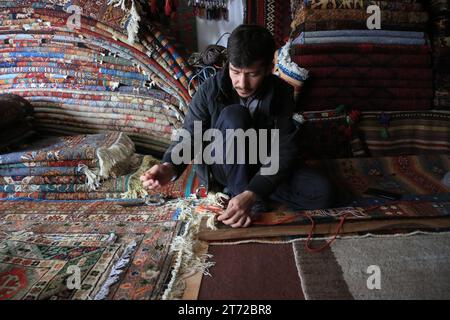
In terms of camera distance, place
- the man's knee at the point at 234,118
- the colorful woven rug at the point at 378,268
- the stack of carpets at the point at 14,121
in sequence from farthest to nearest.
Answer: the stack of carpets at the point at 14,121 → the man's knee at the point at 234,118 → the colorful woven rug at the point at 378,268

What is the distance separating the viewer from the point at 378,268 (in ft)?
3.11

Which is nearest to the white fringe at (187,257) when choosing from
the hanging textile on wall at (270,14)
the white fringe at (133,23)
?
the white fringe at (133,23)

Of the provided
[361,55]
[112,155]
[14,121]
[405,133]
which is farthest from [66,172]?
[405,133]

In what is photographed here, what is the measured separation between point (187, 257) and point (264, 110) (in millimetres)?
584

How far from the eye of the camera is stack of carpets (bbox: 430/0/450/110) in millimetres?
1771

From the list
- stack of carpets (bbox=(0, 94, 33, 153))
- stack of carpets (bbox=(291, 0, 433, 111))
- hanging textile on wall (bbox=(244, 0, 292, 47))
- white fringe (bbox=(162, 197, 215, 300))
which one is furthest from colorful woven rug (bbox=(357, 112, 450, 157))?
stack of carpets (bbox=(0, 94, 33, 153))

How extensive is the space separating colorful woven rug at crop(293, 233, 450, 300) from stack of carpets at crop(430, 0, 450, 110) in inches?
39.2

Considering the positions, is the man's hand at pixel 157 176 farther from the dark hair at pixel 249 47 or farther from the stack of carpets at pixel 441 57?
the stack of carpets at pixel 441 57

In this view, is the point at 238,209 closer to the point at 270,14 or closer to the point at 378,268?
the point at 378,268

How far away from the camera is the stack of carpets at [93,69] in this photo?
1.76 m

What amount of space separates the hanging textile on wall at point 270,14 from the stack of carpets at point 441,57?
2.59 feet

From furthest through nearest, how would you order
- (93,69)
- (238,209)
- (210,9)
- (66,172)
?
1. (210,9)
2. (93,69)
3. (66,172)
4. (238,209)

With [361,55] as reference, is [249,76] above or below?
below
